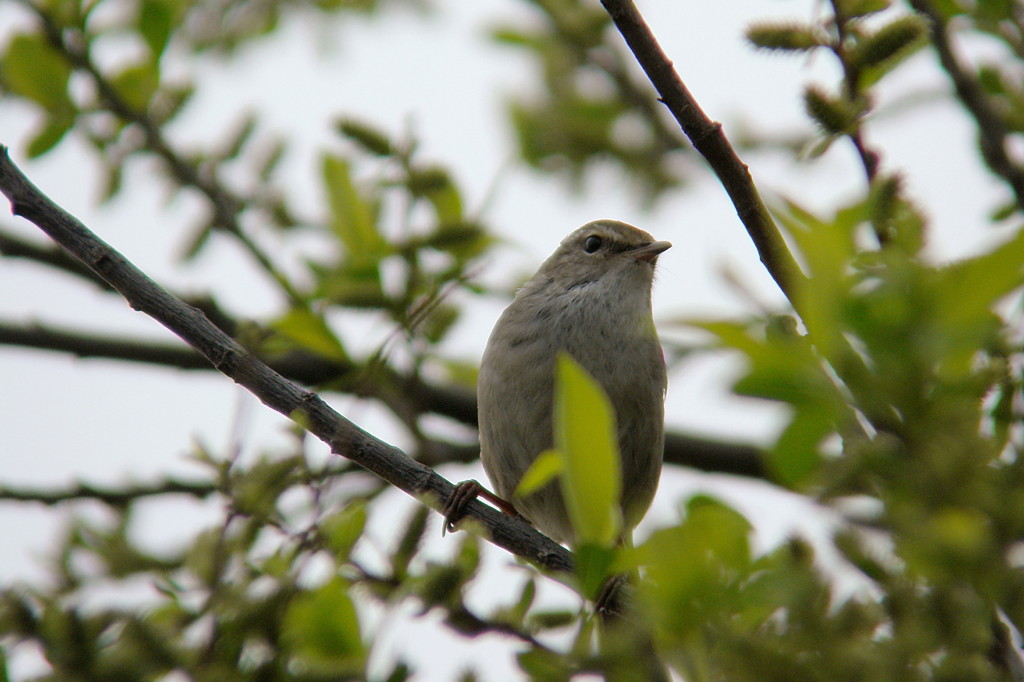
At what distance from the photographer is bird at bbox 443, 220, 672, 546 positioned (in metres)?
4.76

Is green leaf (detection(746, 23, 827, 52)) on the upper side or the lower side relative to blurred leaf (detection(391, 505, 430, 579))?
upper

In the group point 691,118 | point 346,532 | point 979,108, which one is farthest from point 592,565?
point 979,108

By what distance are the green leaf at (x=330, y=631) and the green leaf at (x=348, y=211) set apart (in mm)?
2166

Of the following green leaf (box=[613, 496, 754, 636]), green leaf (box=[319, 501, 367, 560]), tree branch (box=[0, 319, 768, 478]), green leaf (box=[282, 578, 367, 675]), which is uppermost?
green leaf (box=[613, 496, 754, 636])

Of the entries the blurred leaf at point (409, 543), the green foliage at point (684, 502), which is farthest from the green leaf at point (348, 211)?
the blurred leaf at point (409, 543)

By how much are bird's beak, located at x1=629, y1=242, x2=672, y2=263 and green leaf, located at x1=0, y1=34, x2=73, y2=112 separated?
3.07 metres

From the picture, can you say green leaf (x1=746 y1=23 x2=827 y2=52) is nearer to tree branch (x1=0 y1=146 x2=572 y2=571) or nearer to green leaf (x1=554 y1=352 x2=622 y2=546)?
green leaf (x1=554 y1=352 x2=622 y2=546)

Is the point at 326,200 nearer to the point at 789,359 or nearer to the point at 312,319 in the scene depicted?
the point at 312,319

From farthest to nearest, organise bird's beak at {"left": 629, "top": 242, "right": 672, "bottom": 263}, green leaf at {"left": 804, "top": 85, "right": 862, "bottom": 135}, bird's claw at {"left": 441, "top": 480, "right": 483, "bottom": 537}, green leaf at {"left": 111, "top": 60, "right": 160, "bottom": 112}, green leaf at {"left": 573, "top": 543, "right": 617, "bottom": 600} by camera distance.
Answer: bird's beak at {"left": 629, "top": 242, "right": 672, "bottom": 263}, green leaf at {"left": 111, "top": 60, "right": 160, "bottom": 112}, bird's claw at {"left": 441, "top": 480, "right": 483, "bottom": 537}, green leaf at {"left": 804, "top": 85, "right": 862, "bottom": 135}, green leaf at {"left": 573, "top": 543, "right": 617, "bottom": 600}

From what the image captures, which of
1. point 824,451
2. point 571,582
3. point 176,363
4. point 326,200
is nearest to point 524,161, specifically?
point 326,200

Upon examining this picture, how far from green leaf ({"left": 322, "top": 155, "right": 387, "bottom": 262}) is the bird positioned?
1.25 metres

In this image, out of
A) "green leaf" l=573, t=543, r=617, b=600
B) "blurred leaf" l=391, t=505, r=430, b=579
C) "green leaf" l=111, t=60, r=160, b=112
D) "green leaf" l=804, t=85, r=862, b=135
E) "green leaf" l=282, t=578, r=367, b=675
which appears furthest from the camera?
"green leaf" l=111, t=60, r=160, b=112

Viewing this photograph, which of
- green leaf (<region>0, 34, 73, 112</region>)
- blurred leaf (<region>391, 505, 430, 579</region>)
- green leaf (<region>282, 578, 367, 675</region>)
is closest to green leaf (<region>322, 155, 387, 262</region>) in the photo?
green leaf (<region>0, 34, 73, 112</region>)

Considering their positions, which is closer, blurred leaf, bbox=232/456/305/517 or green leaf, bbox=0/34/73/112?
blurred leaf, bbox=232/456/305/517
